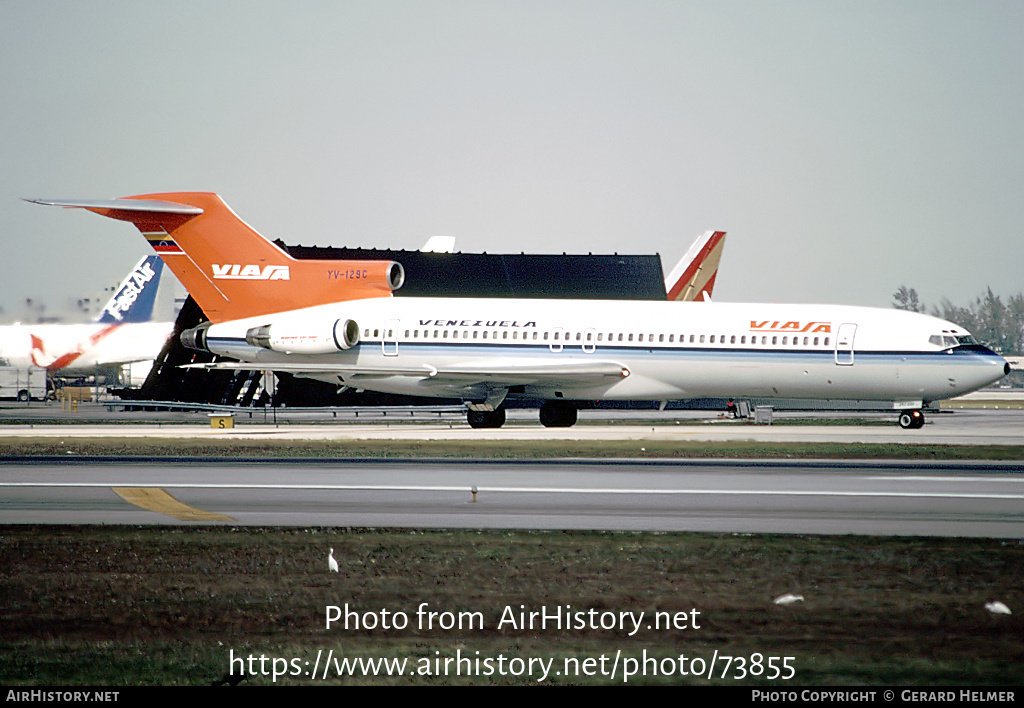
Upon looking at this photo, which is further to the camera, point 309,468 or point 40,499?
point 309,468

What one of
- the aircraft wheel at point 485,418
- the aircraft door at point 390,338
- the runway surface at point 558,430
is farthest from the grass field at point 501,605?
the aircraft wheel at point 485,418

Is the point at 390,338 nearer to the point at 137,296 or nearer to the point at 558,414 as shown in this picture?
the point at 558,414

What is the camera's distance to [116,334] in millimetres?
56969

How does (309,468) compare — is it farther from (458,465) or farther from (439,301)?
(439,301)

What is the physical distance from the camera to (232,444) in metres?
29.5

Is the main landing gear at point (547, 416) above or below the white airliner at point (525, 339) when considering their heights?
below

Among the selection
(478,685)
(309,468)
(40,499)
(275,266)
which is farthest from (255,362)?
(478,685)

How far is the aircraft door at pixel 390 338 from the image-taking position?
37062mm

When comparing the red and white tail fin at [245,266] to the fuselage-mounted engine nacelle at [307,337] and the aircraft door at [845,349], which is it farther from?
the aircraft door at [845,349]

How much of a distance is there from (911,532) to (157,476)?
13463mm

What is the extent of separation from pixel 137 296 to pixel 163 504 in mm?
46710

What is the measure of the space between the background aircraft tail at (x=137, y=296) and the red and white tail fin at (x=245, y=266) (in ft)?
52.7

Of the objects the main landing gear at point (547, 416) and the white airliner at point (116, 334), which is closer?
the main landing gear at point (547, 416)

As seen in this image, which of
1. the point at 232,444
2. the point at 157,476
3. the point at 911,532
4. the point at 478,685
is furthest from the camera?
the point at 232,444
